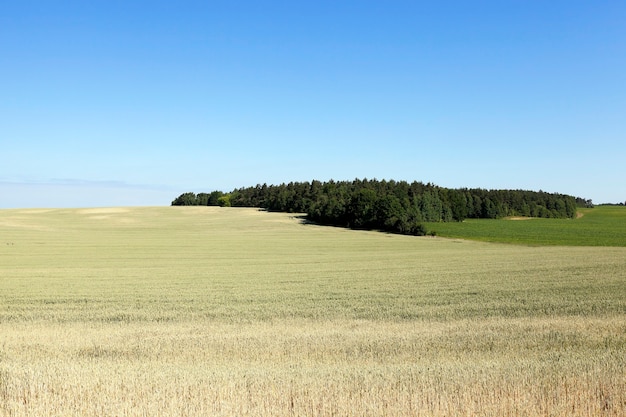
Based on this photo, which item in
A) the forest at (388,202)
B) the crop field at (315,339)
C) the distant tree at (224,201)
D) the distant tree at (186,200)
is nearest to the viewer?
the crop field at (315,339)

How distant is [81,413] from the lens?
7176mm

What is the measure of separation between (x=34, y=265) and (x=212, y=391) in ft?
103

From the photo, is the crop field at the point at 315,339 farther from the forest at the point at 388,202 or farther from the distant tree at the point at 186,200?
the distant tree at the point at 186,200

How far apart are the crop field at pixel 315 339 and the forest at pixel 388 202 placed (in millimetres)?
44784

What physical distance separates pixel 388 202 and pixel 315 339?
67821 mm

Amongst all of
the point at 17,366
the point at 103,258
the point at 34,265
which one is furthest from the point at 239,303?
the point at 103,258

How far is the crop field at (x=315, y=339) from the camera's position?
24.6 ft

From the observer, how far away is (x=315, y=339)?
12.4 m

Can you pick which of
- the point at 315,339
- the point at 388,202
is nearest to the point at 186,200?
the point at 388,202

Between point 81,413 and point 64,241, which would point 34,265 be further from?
point 81,413

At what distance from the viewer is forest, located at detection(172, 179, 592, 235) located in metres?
80.2

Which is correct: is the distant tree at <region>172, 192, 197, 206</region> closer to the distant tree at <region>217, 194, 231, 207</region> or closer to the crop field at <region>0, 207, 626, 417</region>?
the distant tree at <region>217, 194, 231, 207</region>

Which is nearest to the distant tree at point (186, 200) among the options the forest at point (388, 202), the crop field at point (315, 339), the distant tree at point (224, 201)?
the forest at point (388, 202)

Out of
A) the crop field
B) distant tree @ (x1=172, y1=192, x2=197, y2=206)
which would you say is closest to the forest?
distant tree @ (x1=172, y1=192, x2=197, y2=206)
